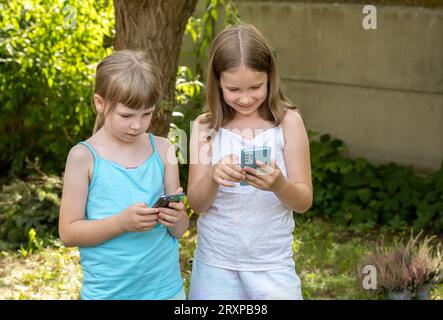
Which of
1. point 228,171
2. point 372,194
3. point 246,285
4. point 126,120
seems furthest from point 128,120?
point 372,194

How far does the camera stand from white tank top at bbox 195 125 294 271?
9.13 feet

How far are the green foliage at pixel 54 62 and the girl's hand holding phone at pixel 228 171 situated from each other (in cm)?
301

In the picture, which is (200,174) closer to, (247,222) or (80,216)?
(247,222)

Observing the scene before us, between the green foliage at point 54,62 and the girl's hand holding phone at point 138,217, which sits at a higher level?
the green foliage at point 54,62

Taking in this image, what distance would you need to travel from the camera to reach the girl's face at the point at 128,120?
2623mm

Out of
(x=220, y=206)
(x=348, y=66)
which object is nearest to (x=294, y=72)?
(x=348, y=66)

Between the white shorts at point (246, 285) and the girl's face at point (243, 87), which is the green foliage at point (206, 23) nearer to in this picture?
the girl's face at point (243, 87)

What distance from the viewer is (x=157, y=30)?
14.6ft

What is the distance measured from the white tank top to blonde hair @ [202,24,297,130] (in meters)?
0.08

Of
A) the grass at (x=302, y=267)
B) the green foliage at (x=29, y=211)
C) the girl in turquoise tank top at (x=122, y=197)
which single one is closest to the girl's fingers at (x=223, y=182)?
the girl in turquoise tank top at (x=122, y=197)

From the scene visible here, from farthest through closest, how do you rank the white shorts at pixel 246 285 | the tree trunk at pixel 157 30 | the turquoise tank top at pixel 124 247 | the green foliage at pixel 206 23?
the green foliage at pixel 206 23 → the tree trunk at pixel 157 30 → the white shorts at pixel 246 285 → the turquoise tank top at pixel 124 247

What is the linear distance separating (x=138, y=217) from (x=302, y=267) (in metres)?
2.65

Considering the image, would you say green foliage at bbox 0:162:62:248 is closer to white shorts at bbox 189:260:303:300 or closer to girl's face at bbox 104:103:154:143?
white shorts at bbox 189:260:303:300
